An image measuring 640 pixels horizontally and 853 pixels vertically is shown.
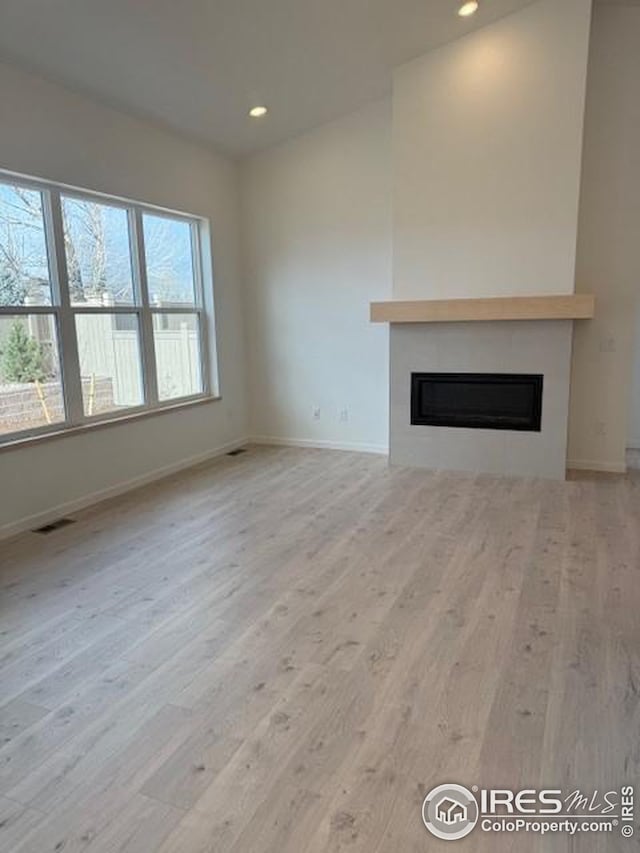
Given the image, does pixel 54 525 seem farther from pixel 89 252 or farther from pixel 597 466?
pixel 597 466

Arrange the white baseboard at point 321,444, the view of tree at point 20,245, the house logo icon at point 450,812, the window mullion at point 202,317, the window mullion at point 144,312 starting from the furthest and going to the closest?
the white baseboard at point 321,444
the window mullion at point 202,317
the window mullion at point 144,312
the view of tree at point 20,245
the house logo icon at point 450,812

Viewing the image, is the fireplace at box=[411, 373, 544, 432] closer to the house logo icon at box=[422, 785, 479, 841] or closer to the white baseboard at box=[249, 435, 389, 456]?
the white baseboard at box=[249, 435, 389, 456]

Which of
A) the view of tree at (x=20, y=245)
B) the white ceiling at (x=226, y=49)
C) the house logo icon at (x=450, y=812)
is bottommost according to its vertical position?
the house logo icon at (x=450, y=812)

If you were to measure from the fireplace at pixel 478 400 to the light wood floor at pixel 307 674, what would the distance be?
1090mm

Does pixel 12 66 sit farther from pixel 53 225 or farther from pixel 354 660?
pixel 354 660

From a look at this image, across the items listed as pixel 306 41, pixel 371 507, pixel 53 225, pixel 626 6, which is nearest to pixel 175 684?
pixel 371 507

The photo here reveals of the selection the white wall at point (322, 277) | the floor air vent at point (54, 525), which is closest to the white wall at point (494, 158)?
the white wall at point (322, 277)

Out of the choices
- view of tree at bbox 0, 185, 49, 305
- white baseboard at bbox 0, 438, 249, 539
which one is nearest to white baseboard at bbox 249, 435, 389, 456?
white baseboard at bbox 0, 438, 249, 539

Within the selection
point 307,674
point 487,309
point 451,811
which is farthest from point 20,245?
point 451,811

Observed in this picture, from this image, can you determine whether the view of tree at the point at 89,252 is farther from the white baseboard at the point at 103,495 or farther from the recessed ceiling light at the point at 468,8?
the recessed ceiling light at the point at 468,8

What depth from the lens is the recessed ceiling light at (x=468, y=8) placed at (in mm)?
4046

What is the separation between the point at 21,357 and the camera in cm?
389

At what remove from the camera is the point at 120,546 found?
3582mm

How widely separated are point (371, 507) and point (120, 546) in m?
1.71
